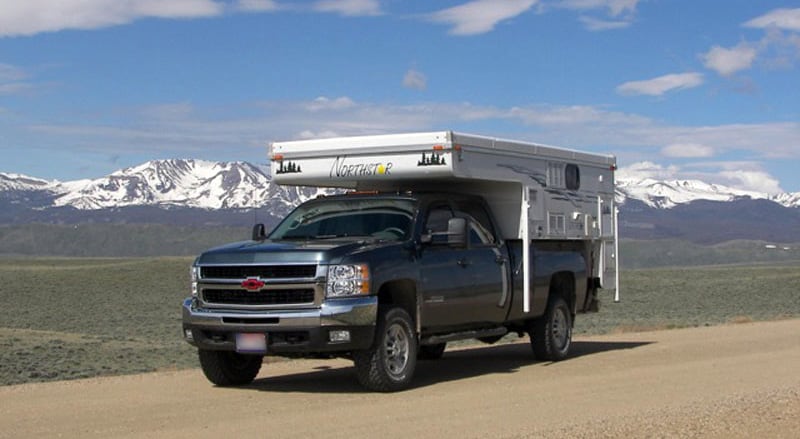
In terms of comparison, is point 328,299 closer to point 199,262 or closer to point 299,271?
point 299,271

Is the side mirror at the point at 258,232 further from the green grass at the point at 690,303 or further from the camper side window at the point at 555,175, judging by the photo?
the green grass at the point at 690,303

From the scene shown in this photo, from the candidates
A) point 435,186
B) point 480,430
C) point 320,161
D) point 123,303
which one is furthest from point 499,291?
point 123,303

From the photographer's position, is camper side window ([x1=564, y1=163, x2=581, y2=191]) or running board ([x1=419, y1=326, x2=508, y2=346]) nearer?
running board ([x1=419, y1=326, x2=508, y2=346])

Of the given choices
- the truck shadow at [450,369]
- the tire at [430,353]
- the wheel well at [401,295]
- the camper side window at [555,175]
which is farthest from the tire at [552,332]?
the wheel well at [401,295]

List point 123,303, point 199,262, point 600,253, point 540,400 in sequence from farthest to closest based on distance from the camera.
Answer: point 123,303 → point 600,253 → point 199,262 → point 540,400

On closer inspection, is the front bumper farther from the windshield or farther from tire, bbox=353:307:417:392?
the windshield

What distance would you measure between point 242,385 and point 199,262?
152cm

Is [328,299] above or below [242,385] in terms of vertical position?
above

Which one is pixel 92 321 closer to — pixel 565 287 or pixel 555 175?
pixel 565 287

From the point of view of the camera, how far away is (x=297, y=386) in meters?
14.0

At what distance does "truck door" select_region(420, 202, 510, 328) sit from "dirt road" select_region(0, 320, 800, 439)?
75cm

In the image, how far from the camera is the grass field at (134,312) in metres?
20.9

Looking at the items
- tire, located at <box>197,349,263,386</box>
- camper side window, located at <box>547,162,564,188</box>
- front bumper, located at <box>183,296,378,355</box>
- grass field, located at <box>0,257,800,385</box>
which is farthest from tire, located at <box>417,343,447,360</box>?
front bumper, located at <box>183,296,378,355</box>

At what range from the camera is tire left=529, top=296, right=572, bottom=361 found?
16.6 m
